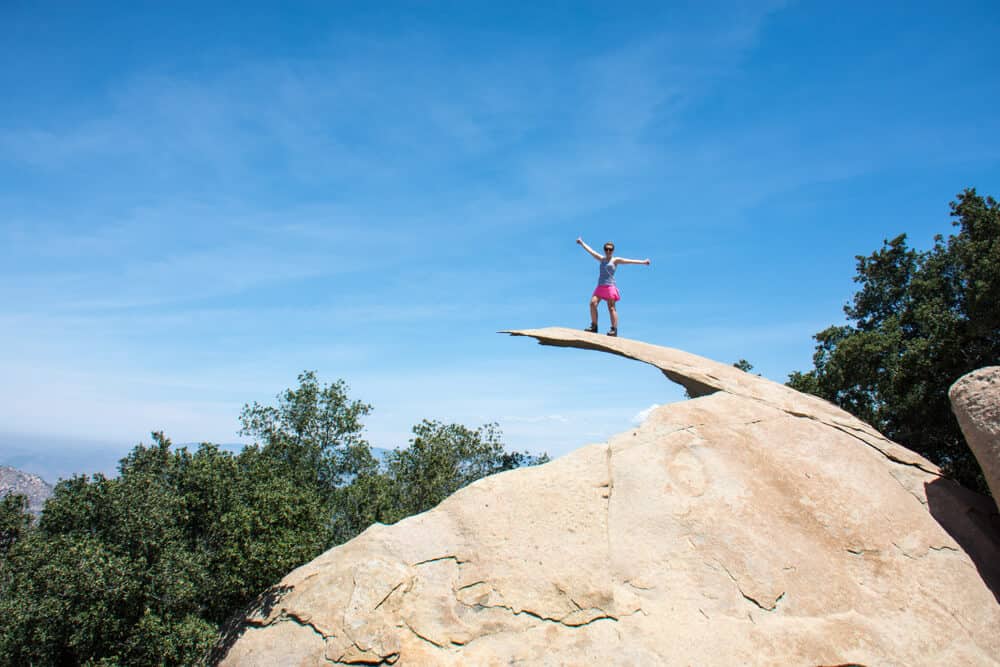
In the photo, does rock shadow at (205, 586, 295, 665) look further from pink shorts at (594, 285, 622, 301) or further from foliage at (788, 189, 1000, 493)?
foliage at (788, 189, 1000, 493)

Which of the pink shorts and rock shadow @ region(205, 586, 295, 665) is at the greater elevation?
the pink shorts

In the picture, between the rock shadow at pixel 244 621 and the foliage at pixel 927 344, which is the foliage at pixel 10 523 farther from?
the foliage at pixel 927 344

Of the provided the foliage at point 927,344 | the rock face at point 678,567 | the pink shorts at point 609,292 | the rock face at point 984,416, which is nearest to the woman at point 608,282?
the pink shorts at point 609,292

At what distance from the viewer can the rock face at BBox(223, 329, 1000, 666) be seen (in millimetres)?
9562

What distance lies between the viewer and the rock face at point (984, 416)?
36.2 ft

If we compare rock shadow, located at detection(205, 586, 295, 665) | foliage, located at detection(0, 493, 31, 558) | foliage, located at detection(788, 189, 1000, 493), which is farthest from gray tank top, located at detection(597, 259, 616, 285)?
foliage, located at detection(0, 493, 31, 558)

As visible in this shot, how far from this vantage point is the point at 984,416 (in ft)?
36.7

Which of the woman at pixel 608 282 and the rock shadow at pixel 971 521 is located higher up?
the woman at pixel 608 282

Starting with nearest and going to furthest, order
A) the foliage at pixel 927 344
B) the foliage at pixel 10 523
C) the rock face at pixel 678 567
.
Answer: the rock face at pixel 678 567 < the foliage at pixel 927 344 < the foliage at pixel 10 523

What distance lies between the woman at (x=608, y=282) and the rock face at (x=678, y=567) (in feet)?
12.9

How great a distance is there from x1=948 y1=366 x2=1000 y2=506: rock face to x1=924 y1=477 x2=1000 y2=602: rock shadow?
0.92 metres

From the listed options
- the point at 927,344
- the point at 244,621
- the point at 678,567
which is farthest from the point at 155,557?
the point at 927,344

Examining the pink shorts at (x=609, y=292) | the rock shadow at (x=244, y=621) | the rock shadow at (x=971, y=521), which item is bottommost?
the rock shadow at (x=244, y=621)

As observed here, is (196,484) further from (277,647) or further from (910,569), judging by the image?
(910,569)
